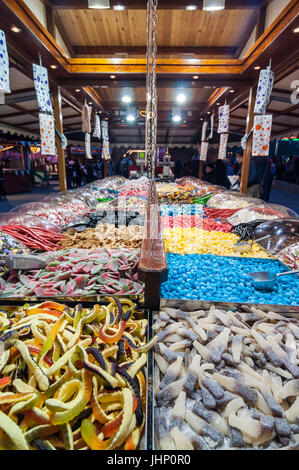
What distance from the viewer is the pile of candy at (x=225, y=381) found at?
2.80 ft

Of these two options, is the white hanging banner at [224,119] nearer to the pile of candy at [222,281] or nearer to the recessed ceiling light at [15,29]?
the recessed ceiling light at [15,29]

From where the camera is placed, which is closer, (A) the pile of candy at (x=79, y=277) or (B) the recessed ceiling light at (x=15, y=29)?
(A) the pile of candy at (x=79, y=277)

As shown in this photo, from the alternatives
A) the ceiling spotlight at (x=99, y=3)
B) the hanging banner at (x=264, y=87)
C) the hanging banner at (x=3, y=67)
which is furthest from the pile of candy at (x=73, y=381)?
the hanging banner at (x=264, y=87)

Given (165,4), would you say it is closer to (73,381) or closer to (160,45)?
(160,45)

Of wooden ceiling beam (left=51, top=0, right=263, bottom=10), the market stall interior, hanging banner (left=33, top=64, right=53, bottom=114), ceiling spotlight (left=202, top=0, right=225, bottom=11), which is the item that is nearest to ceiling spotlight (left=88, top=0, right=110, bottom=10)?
the market stall interior

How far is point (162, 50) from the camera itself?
5285mm

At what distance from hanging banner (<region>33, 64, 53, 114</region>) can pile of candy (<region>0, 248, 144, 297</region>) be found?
11.1 feet

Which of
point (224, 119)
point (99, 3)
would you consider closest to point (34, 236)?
point (99, 3)

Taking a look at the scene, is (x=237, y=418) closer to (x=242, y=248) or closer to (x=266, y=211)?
(x=242, y=248)

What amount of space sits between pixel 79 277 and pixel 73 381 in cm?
81

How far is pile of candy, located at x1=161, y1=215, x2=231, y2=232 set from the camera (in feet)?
11.5

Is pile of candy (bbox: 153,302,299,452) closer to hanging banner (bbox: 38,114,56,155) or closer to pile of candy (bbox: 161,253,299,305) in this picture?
pile of candy (bbox: 161,253,299,305)

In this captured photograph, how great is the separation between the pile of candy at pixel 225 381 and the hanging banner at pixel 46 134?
421cm

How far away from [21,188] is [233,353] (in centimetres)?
1485
